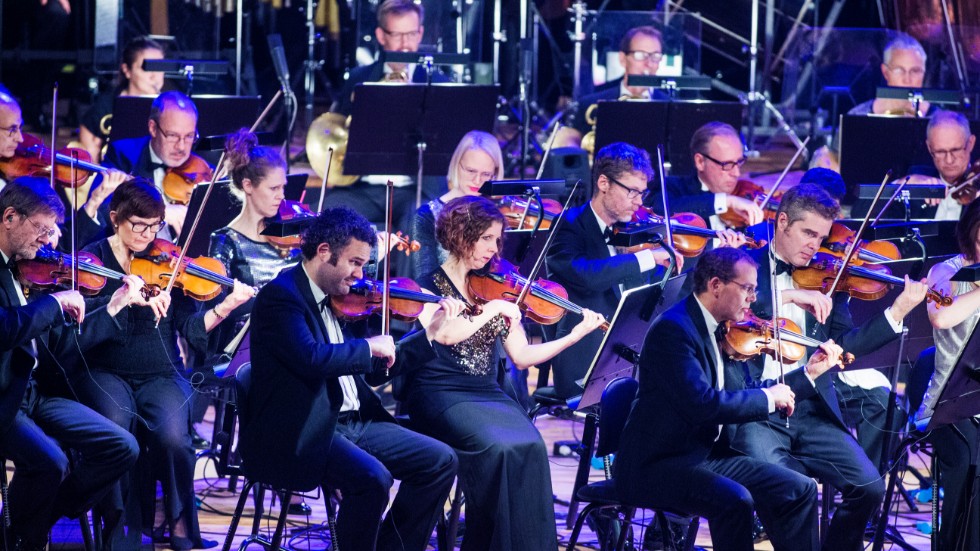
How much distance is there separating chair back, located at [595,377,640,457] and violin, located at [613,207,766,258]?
105cm

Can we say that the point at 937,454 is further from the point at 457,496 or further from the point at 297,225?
the point at 297,225

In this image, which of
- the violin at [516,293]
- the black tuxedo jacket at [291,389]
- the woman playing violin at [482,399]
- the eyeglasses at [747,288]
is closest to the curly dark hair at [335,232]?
the black tuxedo jacket at [291,389]

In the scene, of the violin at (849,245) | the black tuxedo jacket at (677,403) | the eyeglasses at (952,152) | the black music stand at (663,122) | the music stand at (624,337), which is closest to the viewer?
the black tuxedo jacket at (677,403)

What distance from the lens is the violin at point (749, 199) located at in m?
5.58

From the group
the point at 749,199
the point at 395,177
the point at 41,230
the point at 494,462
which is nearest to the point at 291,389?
the point at 494,462

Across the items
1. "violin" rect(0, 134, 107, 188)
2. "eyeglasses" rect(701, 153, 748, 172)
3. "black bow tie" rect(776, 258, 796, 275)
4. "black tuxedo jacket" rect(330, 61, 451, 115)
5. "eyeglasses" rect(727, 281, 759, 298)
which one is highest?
"black tuxedo jacket" rect(330, 61, 451, 115)

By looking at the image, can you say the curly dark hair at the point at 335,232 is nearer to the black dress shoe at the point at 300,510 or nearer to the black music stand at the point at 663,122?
the black dress shoe at the point at 300,510

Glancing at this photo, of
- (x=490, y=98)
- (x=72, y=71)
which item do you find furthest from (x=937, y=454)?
A: (x=72, y=71)

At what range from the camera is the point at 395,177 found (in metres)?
6.64

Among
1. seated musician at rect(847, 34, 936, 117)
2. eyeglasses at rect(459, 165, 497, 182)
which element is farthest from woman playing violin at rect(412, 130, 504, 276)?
seated musician at rect(847, 34, 936, 117)

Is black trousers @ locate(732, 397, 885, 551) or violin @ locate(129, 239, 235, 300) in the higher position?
violin @ locate(129, 239, 235, 300)

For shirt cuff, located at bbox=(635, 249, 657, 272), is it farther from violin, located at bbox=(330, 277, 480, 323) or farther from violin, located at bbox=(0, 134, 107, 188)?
violin, located at bbox=(0, 134, 107, 188)

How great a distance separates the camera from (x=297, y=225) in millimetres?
4832

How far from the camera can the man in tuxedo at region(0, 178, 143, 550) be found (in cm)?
404
